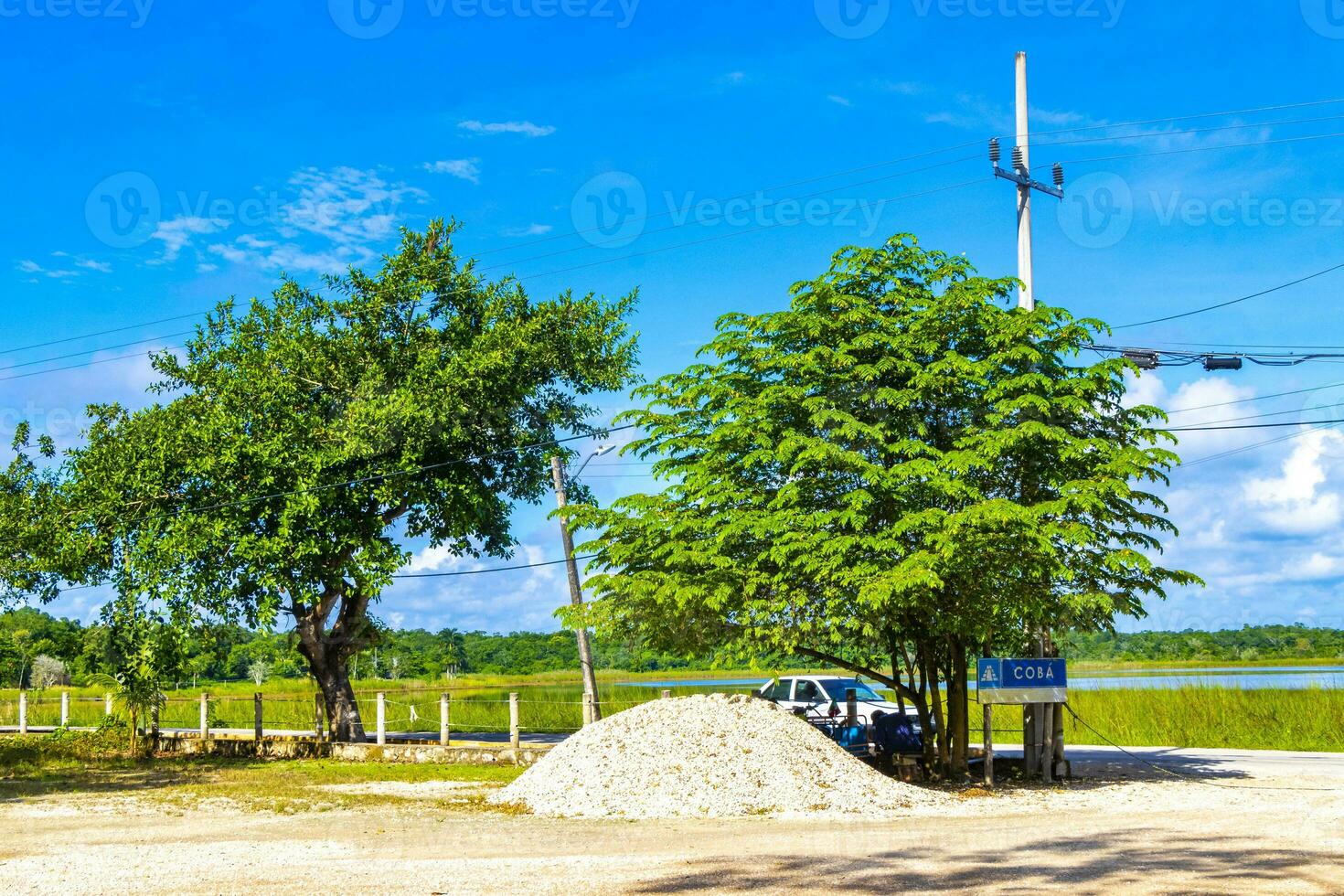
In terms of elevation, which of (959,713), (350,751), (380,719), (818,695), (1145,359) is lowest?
(350,751)

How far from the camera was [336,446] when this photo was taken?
28.4 meters

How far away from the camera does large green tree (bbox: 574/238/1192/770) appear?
17969mm

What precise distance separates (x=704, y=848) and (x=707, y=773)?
14.1ft

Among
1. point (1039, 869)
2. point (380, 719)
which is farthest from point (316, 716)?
→ point (1039, 869)

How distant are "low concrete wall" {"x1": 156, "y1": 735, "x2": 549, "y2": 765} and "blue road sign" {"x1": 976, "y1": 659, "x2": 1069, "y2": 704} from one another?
346 inches

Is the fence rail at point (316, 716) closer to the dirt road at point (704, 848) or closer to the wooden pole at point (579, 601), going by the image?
the wooden pole at point (579, 601)

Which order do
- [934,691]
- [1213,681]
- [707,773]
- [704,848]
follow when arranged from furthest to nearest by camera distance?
1. [1213,681]
2. [934,691]
3. [707,773]
4. [704,848]

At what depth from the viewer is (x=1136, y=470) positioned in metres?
18.0

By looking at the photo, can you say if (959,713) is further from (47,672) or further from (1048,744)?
(47,672)

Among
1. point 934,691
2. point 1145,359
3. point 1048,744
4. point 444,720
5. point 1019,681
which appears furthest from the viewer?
point 444,720

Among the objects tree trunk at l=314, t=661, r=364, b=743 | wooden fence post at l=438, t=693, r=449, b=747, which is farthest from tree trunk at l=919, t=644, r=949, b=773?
tree trunk at l=314, t=661, r=364, b=743

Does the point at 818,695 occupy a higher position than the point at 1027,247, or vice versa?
the point at 1027,247

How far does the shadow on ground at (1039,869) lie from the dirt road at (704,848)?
0.09ft

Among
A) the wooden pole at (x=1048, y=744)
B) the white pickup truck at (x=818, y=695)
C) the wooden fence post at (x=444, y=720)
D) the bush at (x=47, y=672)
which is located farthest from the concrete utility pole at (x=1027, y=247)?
the bush at (x=47, y=672)
